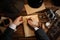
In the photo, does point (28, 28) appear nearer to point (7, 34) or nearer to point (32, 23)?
point (32, 23)

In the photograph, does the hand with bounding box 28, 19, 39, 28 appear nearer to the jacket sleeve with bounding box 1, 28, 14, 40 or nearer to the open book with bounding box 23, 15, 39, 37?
the open book with bounding box 23, 15, 39, 37

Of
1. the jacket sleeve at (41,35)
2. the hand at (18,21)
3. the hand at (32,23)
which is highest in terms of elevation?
the hand at (18,21)

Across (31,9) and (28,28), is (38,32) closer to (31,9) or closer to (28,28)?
(28,28)

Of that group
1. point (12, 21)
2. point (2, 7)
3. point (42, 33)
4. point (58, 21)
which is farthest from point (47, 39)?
point (2, 7)

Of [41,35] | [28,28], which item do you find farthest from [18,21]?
[41,35]

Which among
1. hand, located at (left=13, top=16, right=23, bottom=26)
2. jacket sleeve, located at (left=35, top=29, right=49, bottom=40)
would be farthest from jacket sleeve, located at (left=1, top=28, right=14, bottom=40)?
jacket sleeve, located at (left=35, top=29, right=49, bottom=40)

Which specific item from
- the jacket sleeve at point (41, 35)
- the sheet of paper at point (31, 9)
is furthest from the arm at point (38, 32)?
the sheet of paper at point (31, 9)

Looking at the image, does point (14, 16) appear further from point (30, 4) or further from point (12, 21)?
point (30, 4)

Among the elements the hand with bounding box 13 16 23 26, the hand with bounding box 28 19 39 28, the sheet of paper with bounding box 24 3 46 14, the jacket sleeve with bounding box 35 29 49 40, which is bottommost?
the jacket sleeve with bounding box 35 29 49 40

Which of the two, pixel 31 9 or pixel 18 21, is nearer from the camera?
pixel 18 21

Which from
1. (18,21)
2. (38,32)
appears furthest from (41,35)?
(18,21)

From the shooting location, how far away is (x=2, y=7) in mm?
1637

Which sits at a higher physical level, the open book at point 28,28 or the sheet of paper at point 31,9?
the sheet of paper at point 31,9

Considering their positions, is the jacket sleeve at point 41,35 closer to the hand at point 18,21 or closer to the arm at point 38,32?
the arm at point 38,32
